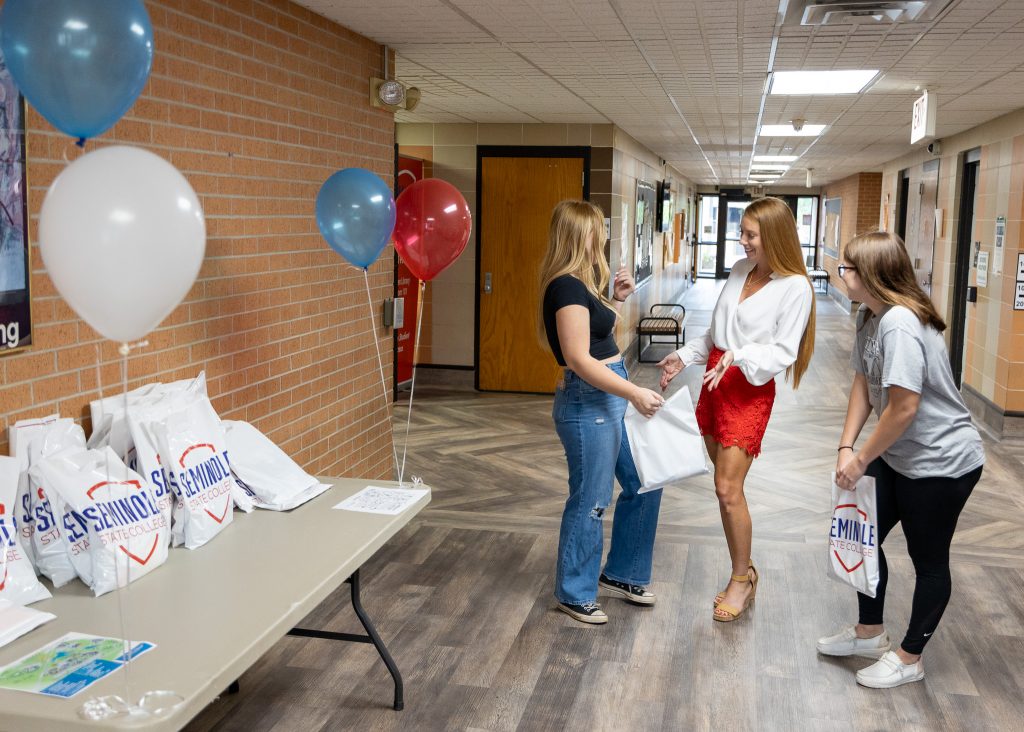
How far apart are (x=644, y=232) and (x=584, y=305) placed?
8.54 m

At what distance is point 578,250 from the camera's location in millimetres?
3439

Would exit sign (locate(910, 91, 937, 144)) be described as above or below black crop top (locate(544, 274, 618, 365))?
above

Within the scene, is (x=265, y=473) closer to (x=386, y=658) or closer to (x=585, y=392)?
(x=386, y=658)

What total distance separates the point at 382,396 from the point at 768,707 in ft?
8.91

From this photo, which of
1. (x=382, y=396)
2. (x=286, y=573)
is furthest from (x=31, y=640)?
(x=382, y=396)

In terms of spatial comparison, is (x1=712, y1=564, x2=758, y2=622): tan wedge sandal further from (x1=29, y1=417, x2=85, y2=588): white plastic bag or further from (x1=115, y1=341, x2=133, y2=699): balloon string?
(x1=29, y1=417, x2=85, y2=588): white plastic bag

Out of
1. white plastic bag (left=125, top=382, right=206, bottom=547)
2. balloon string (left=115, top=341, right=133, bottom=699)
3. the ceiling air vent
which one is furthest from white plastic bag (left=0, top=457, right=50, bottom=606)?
the ceiling air vent

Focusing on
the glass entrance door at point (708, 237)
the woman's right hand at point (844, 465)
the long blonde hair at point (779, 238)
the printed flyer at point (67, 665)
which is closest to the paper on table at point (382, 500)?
the printed flyer at point (67, 665)

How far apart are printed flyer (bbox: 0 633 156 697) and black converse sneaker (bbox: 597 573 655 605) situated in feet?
7.26

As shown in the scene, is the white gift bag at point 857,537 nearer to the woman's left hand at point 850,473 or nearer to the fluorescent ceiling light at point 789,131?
the woman's left hand at point 850,473

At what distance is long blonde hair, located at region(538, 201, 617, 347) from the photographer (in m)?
3.44

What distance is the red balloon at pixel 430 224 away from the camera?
3.72 metres

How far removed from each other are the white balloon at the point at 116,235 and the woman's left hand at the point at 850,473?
83.9 inches

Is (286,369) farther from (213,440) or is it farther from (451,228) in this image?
(213,440)
